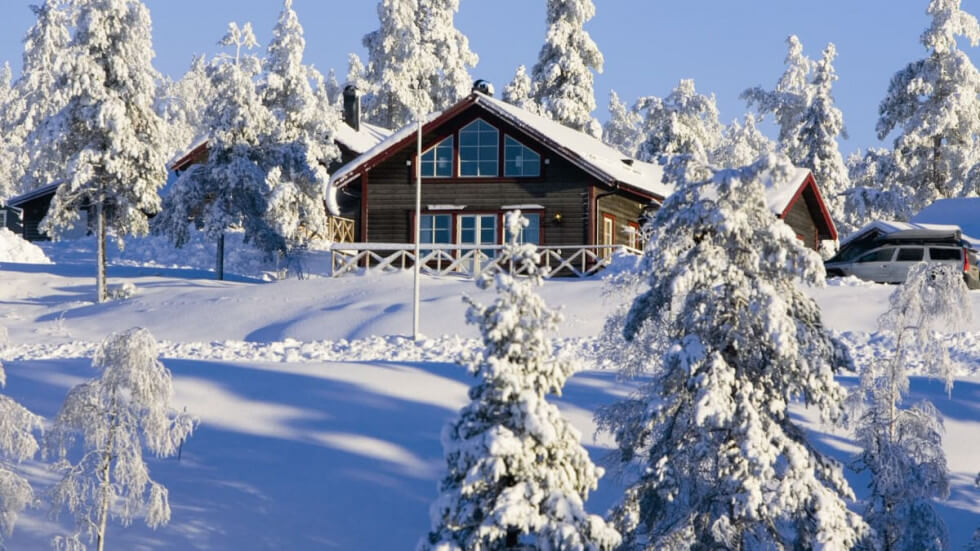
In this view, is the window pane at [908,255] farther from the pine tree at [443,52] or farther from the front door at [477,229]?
the pine tree at [443,52]

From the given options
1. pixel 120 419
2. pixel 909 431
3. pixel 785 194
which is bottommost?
pixel 120 419

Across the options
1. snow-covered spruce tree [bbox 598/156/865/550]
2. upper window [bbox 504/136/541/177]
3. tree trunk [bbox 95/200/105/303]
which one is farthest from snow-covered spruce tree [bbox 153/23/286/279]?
snow-covered spruce tree [bbox 598/156/865/550]

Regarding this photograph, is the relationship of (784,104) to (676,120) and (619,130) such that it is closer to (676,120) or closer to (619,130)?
(676,120)

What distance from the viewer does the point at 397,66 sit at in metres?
60.8

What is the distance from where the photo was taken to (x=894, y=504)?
13.7 metres

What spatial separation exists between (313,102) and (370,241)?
6.38 meters

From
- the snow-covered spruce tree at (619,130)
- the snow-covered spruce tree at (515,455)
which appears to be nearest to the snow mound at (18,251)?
the snow-covered spruce tree at (515,455)

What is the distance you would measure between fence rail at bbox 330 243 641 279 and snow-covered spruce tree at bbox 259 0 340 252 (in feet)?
12.4

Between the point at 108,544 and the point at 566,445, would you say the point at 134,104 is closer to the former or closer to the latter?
the point at 108,544

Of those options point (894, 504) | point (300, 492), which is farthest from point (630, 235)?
point (894, 504)

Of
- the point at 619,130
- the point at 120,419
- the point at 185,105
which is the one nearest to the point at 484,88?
the point at 120,419

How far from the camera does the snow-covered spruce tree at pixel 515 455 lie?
34.7 feet

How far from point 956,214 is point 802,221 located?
7.89 metres

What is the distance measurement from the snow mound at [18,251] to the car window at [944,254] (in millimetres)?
30526
